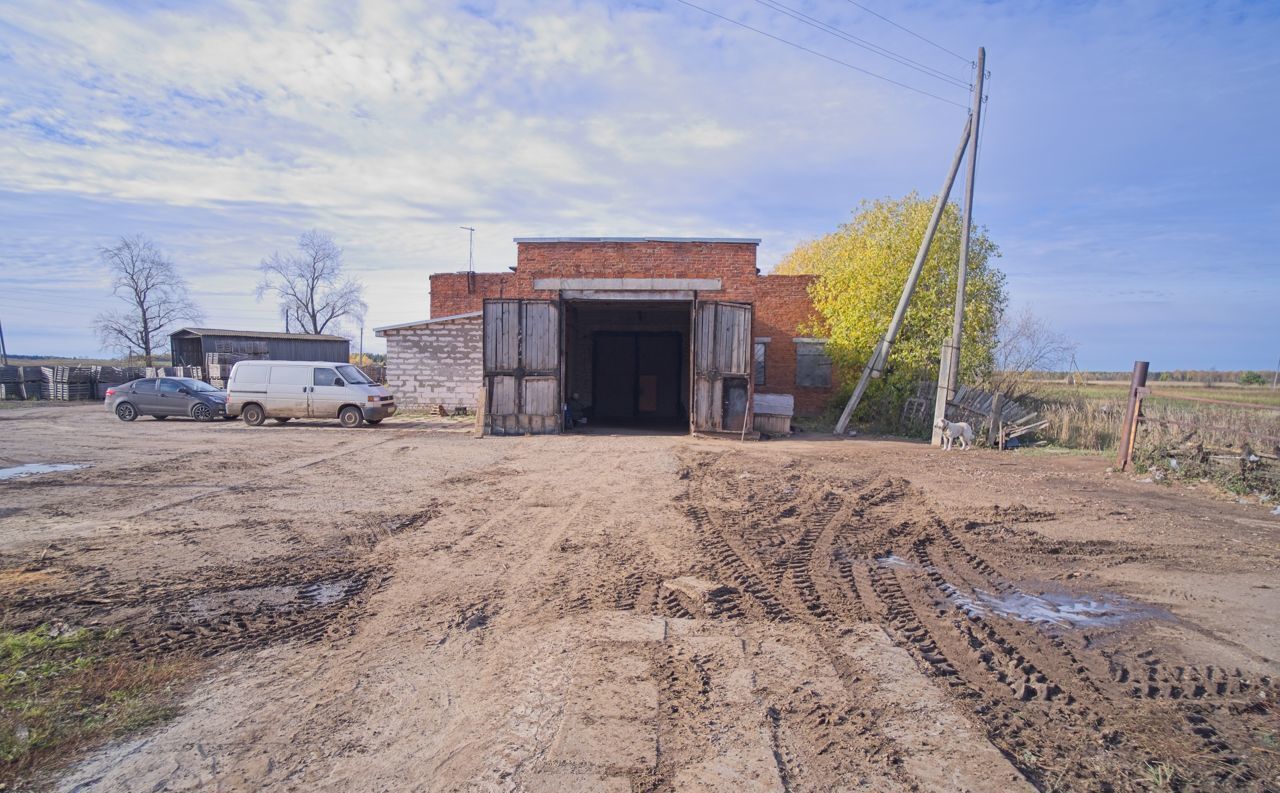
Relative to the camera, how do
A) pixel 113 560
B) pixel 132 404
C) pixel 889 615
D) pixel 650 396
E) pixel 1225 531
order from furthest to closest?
pixel 650 396 < pixel 132 404 < pixel 1225 531 < pixel 113 560 < pixel 889 615

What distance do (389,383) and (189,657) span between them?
1952cm

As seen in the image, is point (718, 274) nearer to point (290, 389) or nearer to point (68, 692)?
point (290, 389)

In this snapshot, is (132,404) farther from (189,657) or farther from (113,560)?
(189,657)

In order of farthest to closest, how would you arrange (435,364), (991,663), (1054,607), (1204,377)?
(1204,377) → (435,364) → (1054,607) → (991,663)

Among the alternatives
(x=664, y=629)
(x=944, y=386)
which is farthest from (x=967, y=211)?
(x=664, y=629)

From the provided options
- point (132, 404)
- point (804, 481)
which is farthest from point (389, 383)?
point (804, 481)

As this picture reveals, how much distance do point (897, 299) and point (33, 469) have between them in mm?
19598

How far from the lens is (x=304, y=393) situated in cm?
1867

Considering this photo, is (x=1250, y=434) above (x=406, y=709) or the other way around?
above

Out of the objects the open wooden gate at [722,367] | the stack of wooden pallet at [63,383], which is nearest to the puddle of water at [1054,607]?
the open wooden gate at [722,367]

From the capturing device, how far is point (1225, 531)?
8.09 metres

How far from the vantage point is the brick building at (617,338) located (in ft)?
56.6

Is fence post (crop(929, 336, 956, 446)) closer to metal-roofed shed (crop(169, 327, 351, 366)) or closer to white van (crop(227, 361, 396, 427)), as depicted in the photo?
white van (crop(227, 361, 396, 427))

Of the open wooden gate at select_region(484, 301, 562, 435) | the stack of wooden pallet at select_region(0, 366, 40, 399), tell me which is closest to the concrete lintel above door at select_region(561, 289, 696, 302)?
the open wooden gate at select_region(484, 301, 562, 435)
